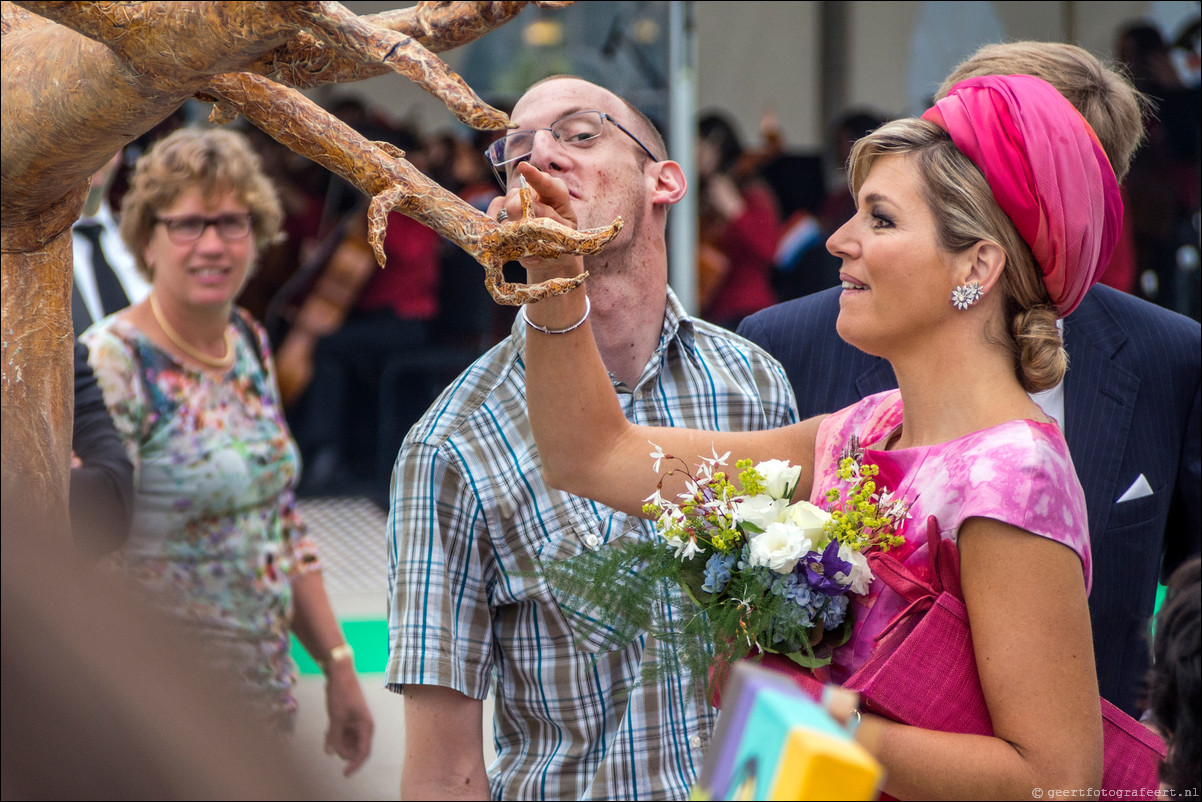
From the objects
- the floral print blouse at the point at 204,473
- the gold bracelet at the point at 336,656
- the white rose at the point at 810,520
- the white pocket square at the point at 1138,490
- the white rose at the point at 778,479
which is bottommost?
the gold bracelet at the point at 336,656

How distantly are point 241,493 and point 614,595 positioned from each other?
6.33 feet

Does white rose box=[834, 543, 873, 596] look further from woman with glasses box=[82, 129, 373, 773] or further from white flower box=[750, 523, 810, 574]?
woman with glasses box=[82, 129, 373, 773]

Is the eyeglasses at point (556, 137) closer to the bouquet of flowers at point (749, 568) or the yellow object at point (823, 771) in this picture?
the bouquet of flowers at point (749, 568)

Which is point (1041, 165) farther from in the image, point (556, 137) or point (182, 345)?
point (182, 345)

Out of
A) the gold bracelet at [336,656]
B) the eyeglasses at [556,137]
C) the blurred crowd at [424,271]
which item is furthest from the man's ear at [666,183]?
the blurred crowd at [424,271]

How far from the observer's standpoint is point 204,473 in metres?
3.08

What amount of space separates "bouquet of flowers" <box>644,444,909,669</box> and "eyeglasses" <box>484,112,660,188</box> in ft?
2.47

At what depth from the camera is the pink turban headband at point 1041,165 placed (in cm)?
144

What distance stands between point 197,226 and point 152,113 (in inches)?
105

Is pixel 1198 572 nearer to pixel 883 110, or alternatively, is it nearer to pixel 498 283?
pixel 498 283

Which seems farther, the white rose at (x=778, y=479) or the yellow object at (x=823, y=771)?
the white rose at (x=778, y=479)

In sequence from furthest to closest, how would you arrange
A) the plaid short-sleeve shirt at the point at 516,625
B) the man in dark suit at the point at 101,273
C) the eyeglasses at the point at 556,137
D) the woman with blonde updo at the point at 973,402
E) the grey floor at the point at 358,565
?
1. the grey floor at the point at 358,565
2. the man in dark suit at the point at 101,273
3. the eyeglasses at the point at 556,137
4. the plaid short-sleeve shirt at the point at 516,625
5. the woman with blonde updo at the point at 973,402

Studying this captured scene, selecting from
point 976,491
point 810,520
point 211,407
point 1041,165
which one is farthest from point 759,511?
point 211,407

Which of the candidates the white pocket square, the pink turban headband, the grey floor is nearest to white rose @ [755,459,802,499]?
the pink turban headband
